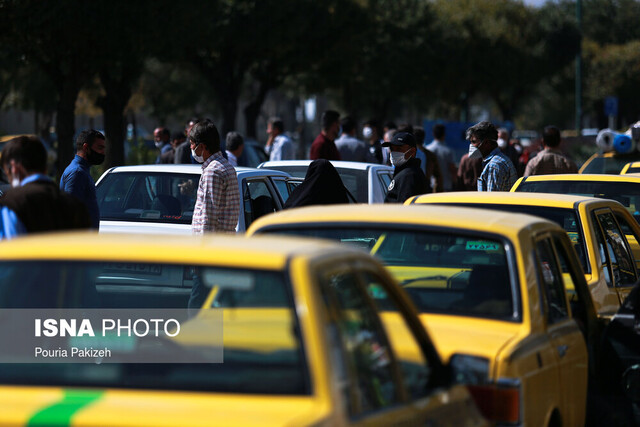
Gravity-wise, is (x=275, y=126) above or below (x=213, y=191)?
above

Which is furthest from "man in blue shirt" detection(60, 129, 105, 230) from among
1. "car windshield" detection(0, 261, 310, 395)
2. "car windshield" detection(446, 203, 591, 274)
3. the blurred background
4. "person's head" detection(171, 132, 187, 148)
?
the blurred background

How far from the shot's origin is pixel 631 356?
6.02 m

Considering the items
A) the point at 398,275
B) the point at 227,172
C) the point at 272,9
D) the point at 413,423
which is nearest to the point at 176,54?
the point at 272,9

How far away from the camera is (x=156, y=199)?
10531mm

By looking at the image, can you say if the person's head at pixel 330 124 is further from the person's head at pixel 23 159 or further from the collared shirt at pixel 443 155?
the person's head at pixel 23 159

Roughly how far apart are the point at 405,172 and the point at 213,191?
2.23 m

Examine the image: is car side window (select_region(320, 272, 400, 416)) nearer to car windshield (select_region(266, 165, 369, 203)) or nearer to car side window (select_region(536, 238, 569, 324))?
car side window (select_region(536, 238, 569, 324))

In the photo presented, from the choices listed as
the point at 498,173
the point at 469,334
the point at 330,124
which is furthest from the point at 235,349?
the point at 330,124

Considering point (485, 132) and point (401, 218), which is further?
point (485, 132)

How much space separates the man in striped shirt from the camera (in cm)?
847

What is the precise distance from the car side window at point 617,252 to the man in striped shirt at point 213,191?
8.64 ft

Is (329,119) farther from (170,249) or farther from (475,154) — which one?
(170,249)

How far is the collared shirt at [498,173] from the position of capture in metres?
10.7

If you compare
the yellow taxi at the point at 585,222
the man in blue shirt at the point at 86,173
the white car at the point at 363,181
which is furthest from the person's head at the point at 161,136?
the yellow taxi at the point at 585,222
